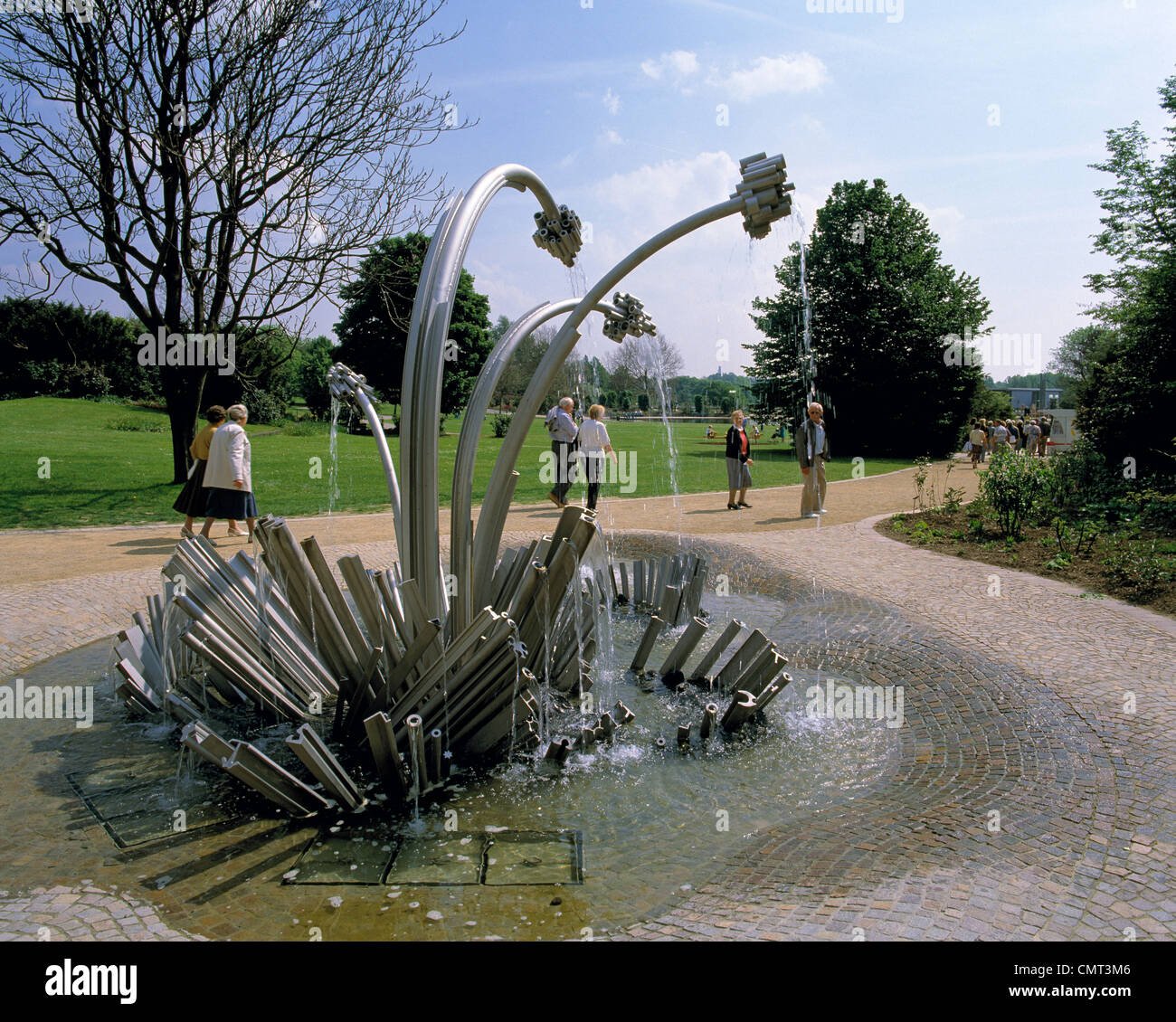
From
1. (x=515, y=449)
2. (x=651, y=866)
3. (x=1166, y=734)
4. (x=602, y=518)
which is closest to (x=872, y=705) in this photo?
(x=1166, y=734)

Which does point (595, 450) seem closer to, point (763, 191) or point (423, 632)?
point (763, 191)

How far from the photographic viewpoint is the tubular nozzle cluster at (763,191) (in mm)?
3924

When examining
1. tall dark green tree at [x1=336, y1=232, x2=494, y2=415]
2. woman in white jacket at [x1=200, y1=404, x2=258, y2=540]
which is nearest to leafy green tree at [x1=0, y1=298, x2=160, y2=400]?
tall dark green tree at [x1=336, y1=232, x2=494, y2=415]

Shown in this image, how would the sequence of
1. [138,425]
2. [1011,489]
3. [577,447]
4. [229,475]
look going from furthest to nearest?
[138,425] < [577,447] < [1011,489] < [229,475]

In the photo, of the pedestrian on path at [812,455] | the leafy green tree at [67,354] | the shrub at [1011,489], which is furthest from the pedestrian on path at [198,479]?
the leafy green tree at [67,354]

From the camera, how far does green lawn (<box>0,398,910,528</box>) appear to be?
1477cm

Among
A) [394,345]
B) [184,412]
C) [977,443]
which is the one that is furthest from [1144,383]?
[394,345]

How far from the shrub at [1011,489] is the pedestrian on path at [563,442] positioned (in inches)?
247

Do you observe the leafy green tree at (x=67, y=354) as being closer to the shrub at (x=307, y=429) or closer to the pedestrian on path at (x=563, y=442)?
the shrub at (x=307, y=429)

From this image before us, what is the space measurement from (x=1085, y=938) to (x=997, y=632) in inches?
155

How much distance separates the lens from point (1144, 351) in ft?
53.0

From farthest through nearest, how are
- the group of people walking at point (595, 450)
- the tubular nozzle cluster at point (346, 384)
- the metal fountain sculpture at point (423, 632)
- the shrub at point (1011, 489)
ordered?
the group of people walking at point (595, 450), the shrub at point (1011, 489), the tubular nozzle cluster at point (346, 384), the metal fountain sculpture at point (423, 632)

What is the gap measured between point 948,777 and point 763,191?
309 cm

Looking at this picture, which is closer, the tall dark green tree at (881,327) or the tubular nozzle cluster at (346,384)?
the tubular nozzle cluster at (346,384)
